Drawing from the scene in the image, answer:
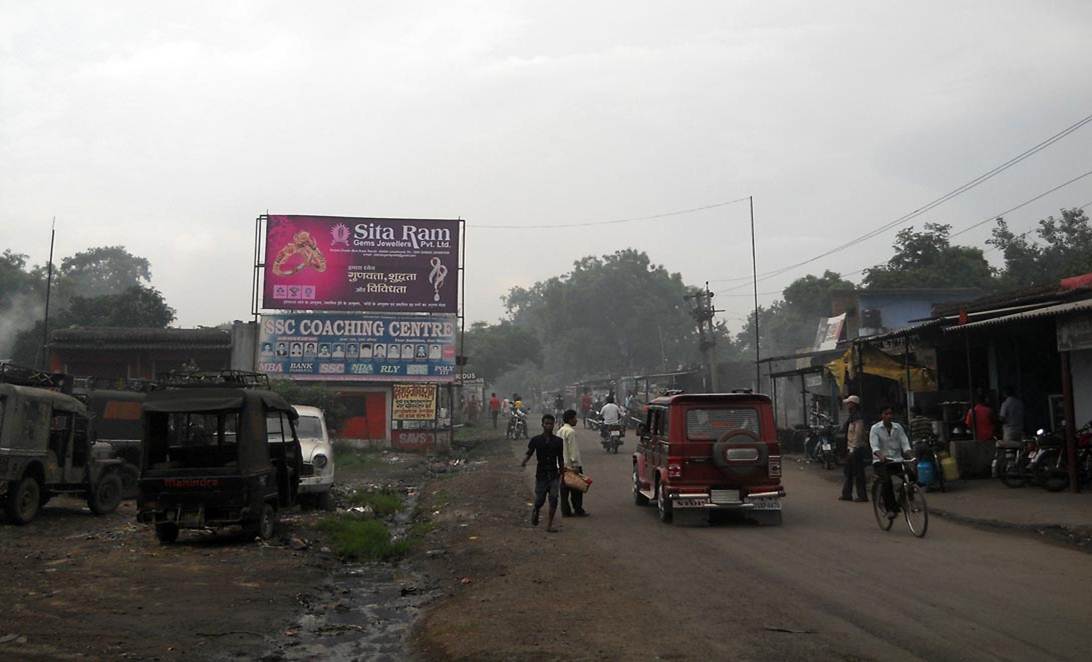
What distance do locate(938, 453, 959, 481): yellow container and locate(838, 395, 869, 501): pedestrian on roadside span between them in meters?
1.95

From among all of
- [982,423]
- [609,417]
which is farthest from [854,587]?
[609,417]

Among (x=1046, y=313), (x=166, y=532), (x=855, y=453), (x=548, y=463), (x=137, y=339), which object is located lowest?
(x=166, y=532)

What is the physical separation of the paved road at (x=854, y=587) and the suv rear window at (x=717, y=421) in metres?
1.35

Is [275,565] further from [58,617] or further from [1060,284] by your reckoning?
[1060,284]

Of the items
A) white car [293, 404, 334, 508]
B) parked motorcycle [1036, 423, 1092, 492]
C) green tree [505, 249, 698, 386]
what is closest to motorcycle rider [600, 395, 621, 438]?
white car [293, 404, 334, 508]

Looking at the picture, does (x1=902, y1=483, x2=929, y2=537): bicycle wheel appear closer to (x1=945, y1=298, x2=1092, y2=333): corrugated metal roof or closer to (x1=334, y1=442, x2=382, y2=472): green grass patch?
(x1=945, y1=298, x2=1092, y2=333): corrugated metal roof

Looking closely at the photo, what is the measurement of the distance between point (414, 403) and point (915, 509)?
22685 millimetres

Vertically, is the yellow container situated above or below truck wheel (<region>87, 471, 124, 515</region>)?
above

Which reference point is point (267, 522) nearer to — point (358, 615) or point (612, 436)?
point (358, 615)

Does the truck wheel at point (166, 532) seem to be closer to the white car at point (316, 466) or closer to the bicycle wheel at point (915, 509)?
the white car at point (316, 466)

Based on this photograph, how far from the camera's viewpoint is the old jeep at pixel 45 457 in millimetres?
13977

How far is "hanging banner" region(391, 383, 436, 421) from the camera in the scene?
32.7 metres

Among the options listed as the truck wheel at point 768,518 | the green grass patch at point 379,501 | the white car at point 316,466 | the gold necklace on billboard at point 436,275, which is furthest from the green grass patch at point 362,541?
the gold necklace on billboard at point 436,275

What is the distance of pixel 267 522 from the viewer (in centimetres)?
1279
